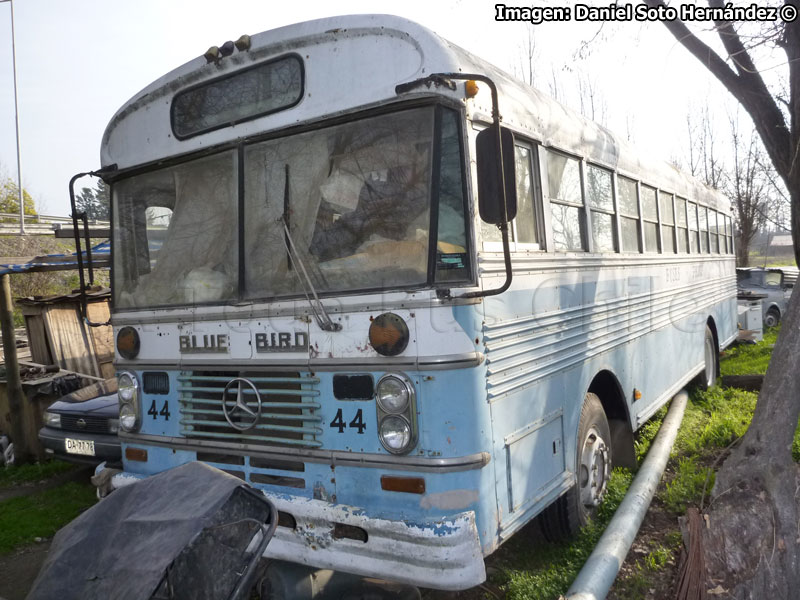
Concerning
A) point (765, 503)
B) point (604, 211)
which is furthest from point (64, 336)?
point (765, 503)

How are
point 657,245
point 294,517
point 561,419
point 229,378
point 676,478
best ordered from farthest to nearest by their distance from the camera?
point 657,245, point 676,478, point 561,419, point 229,378, point 294,517

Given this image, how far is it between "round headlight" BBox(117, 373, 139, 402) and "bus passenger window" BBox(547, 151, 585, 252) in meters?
2.68

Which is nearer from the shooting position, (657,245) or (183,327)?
(183,327)

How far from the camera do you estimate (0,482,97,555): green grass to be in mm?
5488

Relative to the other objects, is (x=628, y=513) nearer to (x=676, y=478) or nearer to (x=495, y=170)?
(x=676, y=478)

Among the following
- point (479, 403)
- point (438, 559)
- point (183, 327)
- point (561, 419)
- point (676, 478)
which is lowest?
point (676, 478)

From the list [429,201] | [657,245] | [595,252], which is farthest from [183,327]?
[657,245]

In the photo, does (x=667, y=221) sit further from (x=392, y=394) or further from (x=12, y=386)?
(x=12, y=386)

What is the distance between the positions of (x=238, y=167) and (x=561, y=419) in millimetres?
2335

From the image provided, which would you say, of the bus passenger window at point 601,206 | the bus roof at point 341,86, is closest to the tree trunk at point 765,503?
the bus passenger window at point 601,206

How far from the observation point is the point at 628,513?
4359 mm

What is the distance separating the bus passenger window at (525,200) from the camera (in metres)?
3.69

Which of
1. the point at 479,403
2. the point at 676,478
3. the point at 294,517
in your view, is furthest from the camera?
the point at 676,478

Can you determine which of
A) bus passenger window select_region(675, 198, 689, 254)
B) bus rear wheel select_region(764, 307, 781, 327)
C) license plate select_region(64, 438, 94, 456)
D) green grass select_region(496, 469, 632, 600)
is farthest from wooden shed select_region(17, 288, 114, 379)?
bus rear wheel select_region(764, 307, 781, 327)
